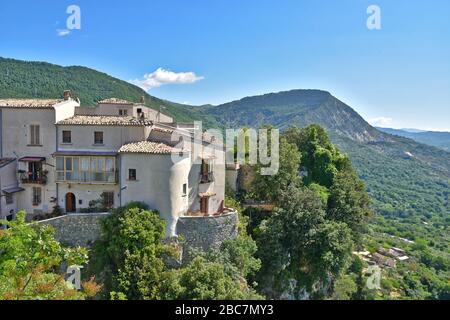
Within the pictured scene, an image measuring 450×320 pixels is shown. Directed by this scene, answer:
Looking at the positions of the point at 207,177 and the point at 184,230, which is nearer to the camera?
the point at 184,230

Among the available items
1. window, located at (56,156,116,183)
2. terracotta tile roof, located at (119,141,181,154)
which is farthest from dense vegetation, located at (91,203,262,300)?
terracotta tile roof, located at (119,141,181,154)

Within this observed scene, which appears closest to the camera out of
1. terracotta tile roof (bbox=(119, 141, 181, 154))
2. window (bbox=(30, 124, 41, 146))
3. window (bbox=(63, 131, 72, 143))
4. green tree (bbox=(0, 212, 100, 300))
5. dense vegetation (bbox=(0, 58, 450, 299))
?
green tree (bbox=(0, 212, 100, 300))

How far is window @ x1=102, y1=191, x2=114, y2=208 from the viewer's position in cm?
2702

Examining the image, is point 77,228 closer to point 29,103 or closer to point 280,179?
point 29,103

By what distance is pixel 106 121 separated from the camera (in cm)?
2752

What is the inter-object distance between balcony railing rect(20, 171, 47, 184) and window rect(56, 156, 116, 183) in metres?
1.47

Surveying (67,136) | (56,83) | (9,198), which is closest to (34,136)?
(67,136)

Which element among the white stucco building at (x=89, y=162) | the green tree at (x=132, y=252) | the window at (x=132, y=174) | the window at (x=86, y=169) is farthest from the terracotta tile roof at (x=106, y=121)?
the green tree at (x=132, y=252)

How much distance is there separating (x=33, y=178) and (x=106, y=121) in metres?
6.46

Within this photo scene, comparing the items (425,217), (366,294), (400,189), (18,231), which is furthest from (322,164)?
(400,189)

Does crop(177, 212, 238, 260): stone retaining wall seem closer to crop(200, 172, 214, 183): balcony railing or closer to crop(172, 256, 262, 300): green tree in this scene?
crop(172, 256, 262, 300): green tree

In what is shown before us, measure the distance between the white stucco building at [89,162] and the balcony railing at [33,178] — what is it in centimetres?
6

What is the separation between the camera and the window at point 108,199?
88.6ft
